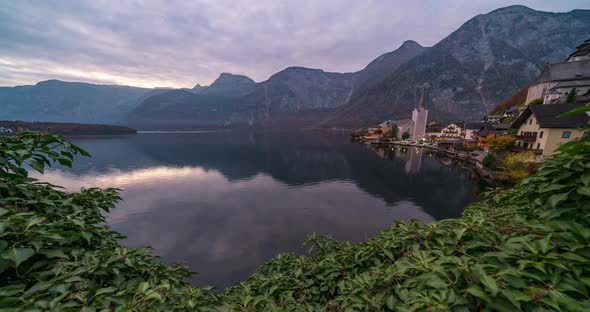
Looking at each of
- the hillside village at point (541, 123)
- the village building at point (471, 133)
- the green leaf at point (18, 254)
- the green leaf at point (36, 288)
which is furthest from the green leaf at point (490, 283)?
the village building at point (471, 133)

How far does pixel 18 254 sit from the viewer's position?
201cm

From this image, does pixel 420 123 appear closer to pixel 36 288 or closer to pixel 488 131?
pixel 488 131

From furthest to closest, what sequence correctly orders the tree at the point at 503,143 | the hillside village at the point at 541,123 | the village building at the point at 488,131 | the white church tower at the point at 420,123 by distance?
1. the white church tower at the point at 420,123
2. the village building at the point at 488,131
3. the tree at the point at 503,143
4. the hillside village at the point at 541,123

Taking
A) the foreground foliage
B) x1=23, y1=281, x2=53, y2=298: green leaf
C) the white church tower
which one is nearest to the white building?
the white church tower

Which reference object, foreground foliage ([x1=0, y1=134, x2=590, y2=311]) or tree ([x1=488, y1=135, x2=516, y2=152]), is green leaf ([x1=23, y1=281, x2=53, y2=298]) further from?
tree ([x1=488, y1=135, x2=516, y2=152])

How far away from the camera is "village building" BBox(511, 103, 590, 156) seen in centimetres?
3425

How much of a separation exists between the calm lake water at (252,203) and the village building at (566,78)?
41.7 meters

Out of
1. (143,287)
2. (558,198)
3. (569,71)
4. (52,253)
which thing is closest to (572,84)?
(569,71)

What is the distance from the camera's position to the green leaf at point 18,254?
1965mm

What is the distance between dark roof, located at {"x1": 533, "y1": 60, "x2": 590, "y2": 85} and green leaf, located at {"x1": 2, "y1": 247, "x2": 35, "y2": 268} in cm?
10387

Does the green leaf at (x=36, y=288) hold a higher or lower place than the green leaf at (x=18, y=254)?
lower

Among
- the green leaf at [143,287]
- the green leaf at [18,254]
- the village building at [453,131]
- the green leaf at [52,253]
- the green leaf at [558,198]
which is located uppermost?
the green leaf at [558,198]

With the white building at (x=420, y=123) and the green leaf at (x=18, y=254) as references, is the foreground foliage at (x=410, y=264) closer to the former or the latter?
the green leaf at (x=18, y=254)

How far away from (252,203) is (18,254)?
93.0 feet
